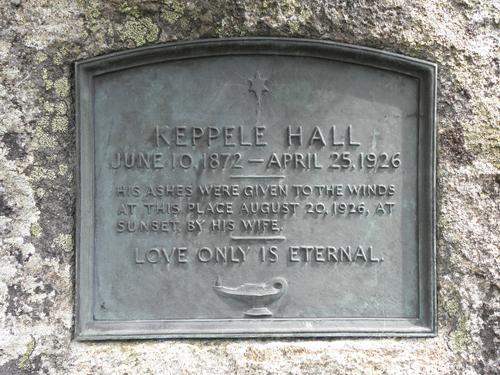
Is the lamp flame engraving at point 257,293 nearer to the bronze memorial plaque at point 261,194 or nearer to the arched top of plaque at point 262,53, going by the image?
the bronze memorial plaque at point 261,194

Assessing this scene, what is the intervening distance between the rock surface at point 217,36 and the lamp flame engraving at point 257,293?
0.10 metres

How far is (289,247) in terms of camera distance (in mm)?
1609

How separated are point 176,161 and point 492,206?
3.23ft

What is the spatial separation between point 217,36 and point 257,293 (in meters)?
0.80

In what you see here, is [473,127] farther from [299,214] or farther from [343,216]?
[299,214]

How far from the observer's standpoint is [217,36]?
156 centimetres

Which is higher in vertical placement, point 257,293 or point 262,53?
point 262,53

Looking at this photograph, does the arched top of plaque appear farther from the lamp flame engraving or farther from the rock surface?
the lamp flame engraving

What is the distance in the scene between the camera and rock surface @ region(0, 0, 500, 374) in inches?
60.6

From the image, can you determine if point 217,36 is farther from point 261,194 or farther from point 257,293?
point 257,293

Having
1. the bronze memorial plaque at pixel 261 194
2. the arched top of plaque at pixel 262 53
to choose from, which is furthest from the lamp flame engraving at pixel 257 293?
the arched top of plaque at pixel 262 53

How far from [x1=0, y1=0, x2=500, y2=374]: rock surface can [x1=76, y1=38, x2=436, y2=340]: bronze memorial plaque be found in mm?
54

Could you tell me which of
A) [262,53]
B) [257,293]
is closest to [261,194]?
[257,293]

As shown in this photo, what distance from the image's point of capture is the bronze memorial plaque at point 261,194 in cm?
158
